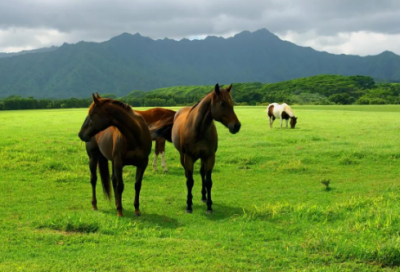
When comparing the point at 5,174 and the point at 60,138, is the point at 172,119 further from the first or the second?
the point at 60,138

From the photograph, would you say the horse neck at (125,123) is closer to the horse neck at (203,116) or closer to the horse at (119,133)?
the horse at (119,133)

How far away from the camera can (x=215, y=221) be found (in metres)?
6.74

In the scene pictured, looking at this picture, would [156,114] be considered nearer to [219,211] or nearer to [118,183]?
[118,183]

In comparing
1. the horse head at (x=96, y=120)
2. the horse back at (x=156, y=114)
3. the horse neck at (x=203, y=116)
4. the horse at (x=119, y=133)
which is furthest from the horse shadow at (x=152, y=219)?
the horse back at (x=156, y=114)

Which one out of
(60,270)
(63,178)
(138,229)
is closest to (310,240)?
(138,229)

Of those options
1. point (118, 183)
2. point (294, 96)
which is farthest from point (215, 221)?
point (294, 96)

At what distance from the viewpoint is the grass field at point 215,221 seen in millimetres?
4828

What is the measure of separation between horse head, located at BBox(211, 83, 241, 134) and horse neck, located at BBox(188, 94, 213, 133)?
10.6 inches

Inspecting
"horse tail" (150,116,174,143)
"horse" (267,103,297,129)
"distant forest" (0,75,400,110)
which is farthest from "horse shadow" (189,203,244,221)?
"distant forest" (0,75,400,110)

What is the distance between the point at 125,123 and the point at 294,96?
339ft

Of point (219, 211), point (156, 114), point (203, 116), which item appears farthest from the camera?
point (156, 114)

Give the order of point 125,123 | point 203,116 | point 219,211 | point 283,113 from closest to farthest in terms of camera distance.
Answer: point 125,123, point 203,116, point 219,211, point 283,113

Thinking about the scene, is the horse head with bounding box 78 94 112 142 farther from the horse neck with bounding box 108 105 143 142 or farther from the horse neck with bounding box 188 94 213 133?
the horse neck with bounding box 188 94 213 133

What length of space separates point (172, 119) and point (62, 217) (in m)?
4.35
